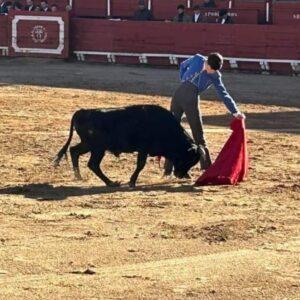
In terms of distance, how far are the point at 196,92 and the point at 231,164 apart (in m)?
0.79

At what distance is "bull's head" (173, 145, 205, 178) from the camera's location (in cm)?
983

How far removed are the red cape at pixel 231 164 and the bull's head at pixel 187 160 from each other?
0.54 feet

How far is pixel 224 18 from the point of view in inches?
957

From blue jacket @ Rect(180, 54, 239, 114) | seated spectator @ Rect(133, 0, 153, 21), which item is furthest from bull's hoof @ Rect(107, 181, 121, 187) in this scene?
seated spectator @ Rect(133, 0, 153, 21)

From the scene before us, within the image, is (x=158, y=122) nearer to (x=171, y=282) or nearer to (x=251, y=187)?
(x=251, y=187)

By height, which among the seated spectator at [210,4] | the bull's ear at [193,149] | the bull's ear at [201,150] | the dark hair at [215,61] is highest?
the dark hair at [215,61]

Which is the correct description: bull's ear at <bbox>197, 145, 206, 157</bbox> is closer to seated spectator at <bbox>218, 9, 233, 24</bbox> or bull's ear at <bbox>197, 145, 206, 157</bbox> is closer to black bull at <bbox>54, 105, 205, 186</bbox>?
black bull at <bbox>54, 105, 205, 186</bbox>

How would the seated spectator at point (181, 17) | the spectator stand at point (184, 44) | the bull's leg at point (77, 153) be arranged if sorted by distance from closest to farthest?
the bull's leg at point (77, 153) → the spectator stand at point (184, 44) → the seated spectator at point (181, 17)

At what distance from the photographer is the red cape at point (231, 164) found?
984cm

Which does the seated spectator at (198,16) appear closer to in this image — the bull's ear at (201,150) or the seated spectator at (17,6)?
the seated spectator at (17,6)

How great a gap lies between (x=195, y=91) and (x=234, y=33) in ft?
46.4

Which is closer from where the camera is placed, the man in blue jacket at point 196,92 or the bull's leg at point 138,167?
the bull's leg at point 138,167

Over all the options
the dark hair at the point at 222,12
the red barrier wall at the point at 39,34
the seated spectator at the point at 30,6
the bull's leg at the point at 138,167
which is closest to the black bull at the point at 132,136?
the bull's leg at the point at 138,167

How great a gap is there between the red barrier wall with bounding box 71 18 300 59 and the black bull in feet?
46.1
